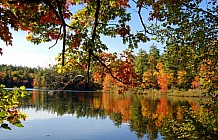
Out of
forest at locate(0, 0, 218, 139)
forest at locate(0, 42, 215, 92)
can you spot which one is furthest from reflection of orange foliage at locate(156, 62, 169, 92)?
forest at locate(0, 0, 218, 139)

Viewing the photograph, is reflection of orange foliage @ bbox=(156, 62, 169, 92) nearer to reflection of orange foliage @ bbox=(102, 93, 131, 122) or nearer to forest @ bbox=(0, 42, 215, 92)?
forest @ bbox=(0, 42, 215, 92)

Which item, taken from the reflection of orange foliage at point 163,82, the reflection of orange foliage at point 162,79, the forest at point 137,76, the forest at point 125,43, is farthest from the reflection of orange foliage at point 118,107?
the reflection of orange foliage at point 162,79

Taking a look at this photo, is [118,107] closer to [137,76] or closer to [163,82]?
[137,76]

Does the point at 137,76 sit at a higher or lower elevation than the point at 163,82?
lower

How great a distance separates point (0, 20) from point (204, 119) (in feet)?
25.9

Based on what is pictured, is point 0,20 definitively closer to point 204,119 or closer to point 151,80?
point 204,119

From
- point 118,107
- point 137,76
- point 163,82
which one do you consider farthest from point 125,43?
point 163,82

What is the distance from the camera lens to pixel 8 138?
19.2 meters

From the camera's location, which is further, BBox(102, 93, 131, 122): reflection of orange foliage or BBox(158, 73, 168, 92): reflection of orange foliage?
BBox(158, 73, 168, 92): reflection of orange foliage

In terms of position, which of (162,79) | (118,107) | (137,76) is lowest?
(118,107)

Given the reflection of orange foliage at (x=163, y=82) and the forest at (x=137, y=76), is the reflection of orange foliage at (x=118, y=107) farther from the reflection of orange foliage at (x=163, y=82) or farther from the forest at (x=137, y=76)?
the reflection of orange foliage at (x=163, y=82)

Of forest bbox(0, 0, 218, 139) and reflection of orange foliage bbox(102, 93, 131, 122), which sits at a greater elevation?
forest bbox(0, 0, 218, 139)

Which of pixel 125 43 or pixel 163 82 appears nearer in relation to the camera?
pixel 125 43

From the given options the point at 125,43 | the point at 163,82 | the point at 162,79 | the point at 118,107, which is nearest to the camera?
the point at 125,43
